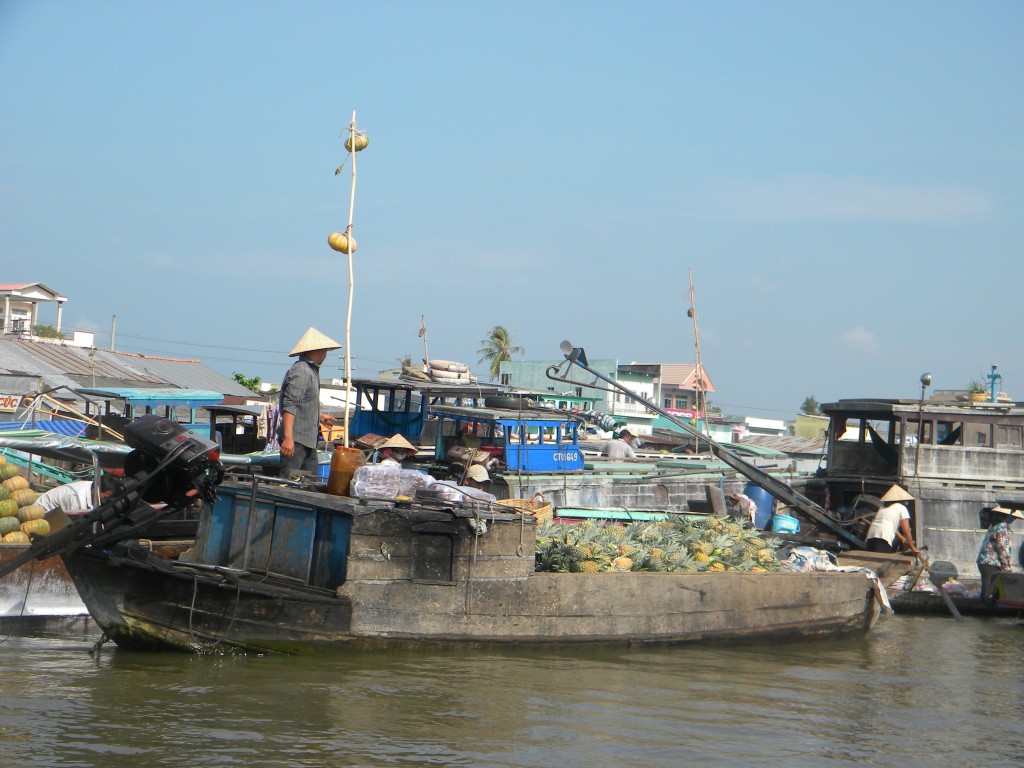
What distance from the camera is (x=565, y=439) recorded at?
16547 mm

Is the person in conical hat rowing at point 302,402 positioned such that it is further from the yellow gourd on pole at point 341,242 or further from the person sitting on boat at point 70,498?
the yellow gourd on pole at point 341,242

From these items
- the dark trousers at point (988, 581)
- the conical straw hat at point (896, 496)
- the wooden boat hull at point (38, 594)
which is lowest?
the wooden boat hull at point (38, 594)

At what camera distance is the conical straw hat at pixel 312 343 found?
9133 millimetres

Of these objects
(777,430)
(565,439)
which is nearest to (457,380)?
(565,439)

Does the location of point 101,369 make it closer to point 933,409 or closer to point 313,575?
point 933,409

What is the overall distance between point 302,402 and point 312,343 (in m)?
0.53

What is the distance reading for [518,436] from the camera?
15.8 metres

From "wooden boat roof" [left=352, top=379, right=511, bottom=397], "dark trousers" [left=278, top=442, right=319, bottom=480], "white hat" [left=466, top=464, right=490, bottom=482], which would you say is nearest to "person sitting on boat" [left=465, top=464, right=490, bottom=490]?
"white hat" [left=466, top=464, right=490, bottom=482]

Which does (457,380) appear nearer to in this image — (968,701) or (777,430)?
(968,701)

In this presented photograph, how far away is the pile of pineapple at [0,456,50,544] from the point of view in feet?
30.8

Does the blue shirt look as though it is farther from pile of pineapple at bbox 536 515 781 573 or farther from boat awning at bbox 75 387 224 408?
boat awning at bbox 75 387 224 408

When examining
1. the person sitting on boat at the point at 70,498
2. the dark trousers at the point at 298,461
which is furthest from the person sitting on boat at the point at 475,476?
the person sitting on boat at the point at 70,498

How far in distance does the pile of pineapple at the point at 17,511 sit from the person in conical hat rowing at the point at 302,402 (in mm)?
2340

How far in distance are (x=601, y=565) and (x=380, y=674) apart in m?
2.59
